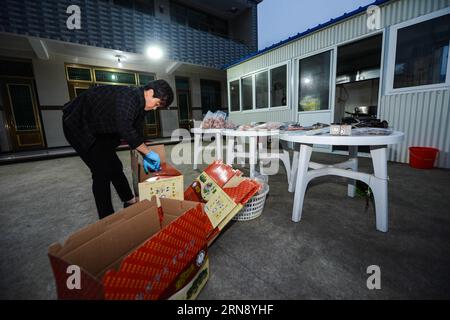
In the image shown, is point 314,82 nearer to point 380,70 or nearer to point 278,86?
point 278,86

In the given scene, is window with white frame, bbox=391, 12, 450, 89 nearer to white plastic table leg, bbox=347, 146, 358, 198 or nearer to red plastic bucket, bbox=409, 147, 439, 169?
red plastic bucket, bbox=409, 147, 439, 169

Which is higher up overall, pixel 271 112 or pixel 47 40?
pixel 47 40

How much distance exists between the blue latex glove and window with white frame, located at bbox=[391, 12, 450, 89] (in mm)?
3841

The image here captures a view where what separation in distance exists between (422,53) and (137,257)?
454cm

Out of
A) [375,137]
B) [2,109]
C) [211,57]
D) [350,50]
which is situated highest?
[211,57]

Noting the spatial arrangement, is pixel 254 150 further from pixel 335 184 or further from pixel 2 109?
pixel 2 109

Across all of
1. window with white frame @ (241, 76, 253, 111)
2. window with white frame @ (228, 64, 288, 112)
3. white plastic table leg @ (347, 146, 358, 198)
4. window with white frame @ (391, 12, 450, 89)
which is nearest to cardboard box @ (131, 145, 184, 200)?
white plastic table leg @ (347, 146, 358, 198)

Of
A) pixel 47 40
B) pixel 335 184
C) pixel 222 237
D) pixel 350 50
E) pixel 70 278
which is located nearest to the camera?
pixel 70 278

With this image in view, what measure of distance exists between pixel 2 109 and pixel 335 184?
7991mm

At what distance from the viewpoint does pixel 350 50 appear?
16.7ft

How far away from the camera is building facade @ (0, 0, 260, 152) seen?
431 centimetres

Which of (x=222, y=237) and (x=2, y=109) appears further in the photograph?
(x=2, y=109)

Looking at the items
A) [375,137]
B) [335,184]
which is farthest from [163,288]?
[335,184]

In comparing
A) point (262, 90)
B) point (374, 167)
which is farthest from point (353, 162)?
point (262, 90)
